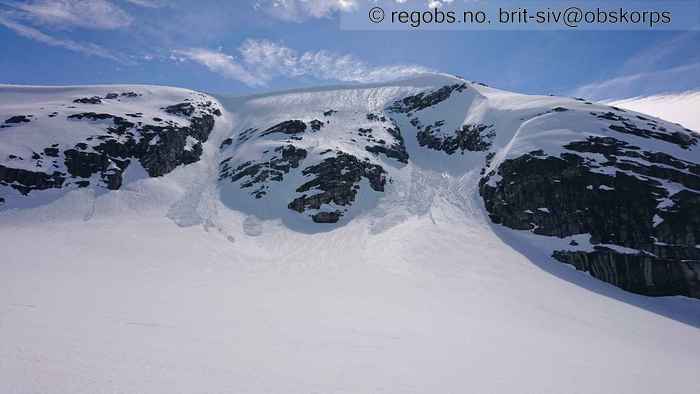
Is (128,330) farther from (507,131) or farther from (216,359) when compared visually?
(507,131)

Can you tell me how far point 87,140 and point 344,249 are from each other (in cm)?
3433

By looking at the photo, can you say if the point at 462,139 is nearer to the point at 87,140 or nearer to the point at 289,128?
the point at 289,128

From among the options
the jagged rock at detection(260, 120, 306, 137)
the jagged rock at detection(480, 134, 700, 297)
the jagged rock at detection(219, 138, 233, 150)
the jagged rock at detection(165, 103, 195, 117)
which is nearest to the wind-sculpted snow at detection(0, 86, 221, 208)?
the jagged rock at detection(165, 103, 195, 117)

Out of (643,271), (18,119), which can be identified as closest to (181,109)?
(18,119)

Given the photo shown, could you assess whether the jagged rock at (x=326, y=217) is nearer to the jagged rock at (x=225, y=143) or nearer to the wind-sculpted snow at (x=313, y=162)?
the wind-sculpted snow at (x=313, y=162)

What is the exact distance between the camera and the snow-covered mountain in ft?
29.1

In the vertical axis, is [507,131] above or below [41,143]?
above

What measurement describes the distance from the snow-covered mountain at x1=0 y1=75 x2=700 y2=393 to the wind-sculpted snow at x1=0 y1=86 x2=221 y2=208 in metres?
0.26

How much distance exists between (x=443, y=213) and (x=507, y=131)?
713 inches

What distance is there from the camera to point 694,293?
21.4 m

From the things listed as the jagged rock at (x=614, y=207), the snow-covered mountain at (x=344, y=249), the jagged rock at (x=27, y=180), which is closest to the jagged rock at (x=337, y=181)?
the snow-covered mountain at (x=344, y=249)

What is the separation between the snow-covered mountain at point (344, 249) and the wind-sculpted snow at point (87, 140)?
258 millimetres

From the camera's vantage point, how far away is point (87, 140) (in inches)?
1489

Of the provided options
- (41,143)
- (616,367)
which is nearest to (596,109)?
(616,367)
